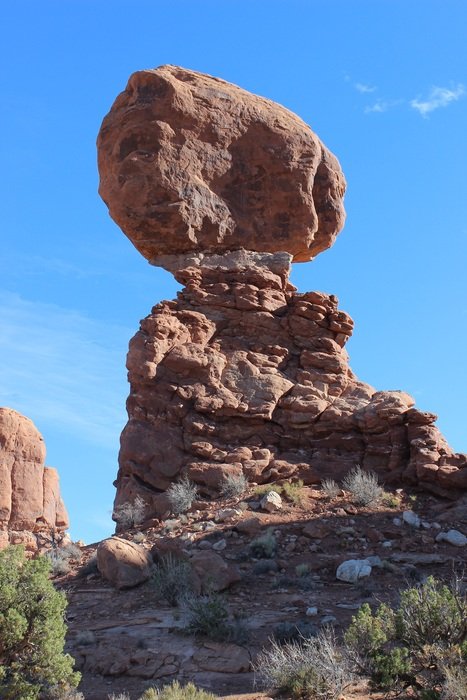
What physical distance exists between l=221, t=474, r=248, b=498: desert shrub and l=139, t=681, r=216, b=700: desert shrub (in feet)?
25.7

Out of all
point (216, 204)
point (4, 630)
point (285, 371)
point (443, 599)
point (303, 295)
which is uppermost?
point (216, 204)

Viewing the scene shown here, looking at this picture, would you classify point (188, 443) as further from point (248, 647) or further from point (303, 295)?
point (248, 647)

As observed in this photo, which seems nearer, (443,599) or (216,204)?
(443,599)

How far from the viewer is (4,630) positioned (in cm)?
1055

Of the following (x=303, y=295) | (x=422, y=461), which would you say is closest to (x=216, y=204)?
(x=303, y=295)

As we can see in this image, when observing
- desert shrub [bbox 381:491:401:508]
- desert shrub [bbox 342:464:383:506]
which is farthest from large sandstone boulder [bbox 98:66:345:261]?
desert shrub [bbox 381:491:401:508]

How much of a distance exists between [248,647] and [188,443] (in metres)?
7.51

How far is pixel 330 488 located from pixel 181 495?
3.14 meters

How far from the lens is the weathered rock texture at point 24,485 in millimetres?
19859

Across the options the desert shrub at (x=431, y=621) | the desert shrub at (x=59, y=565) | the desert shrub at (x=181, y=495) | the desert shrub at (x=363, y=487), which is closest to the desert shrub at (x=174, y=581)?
the desert shrub at (x=59, y=565)

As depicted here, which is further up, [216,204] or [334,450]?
[216,204]

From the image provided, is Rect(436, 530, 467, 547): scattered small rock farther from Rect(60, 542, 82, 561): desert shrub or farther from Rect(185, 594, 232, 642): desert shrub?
Rect(60, 542, 82, 561): desert shrub

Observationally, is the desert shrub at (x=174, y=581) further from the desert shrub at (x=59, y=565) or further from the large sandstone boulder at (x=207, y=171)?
the large sandstone boulder at (x=207, y=171)

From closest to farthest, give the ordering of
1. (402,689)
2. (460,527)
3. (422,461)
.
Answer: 1. (402,689)
2. (460,527)
3. (422,461)
